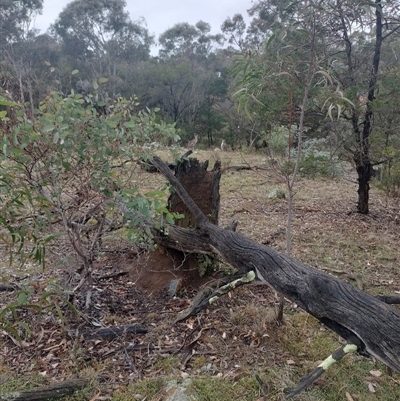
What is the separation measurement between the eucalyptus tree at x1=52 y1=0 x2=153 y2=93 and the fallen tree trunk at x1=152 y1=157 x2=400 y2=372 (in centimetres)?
2003

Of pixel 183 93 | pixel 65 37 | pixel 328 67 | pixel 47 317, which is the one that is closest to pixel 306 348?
pixel 47 317

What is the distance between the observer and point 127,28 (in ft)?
71.9

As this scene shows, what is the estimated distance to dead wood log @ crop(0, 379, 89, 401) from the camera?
172cm

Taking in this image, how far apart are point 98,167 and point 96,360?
1081mm

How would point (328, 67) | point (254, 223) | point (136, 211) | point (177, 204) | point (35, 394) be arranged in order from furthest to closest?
1. point (254, 223)
2. point (177, 204)
3. point (328, 67)
4. point (136, 211)
5. point (35, 394)

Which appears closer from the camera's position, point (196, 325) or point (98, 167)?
point (98, 167)

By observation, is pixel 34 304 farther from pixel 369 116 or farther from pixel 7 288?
pixel 369 116

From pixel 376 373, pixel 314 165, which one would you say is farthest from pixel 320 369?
pixel 314 165

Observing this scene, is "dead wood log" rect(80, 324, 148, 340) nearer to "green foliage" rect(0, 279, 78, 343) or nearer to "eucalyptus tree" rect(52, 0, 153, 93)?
"green foliage" rect(0, 279, 78, 343)

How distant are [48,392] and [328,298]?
53.9 inches

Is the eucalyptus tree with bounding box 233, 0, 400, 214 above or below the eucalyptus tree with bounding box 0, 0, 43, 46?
below

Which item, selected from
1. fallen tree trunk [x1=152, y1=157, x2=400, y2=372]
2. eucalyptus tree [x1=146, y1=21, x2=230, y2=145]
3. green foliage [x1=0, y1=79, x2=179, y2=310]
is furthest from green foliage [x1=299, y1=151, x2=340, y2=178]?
eucalyptus tree [x1=146, y1=21, x2=230, y2=145]

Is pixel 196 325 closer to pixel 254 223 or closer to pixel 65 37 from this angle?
pixel 254 223

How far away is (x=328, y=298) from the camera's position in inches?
62.7
